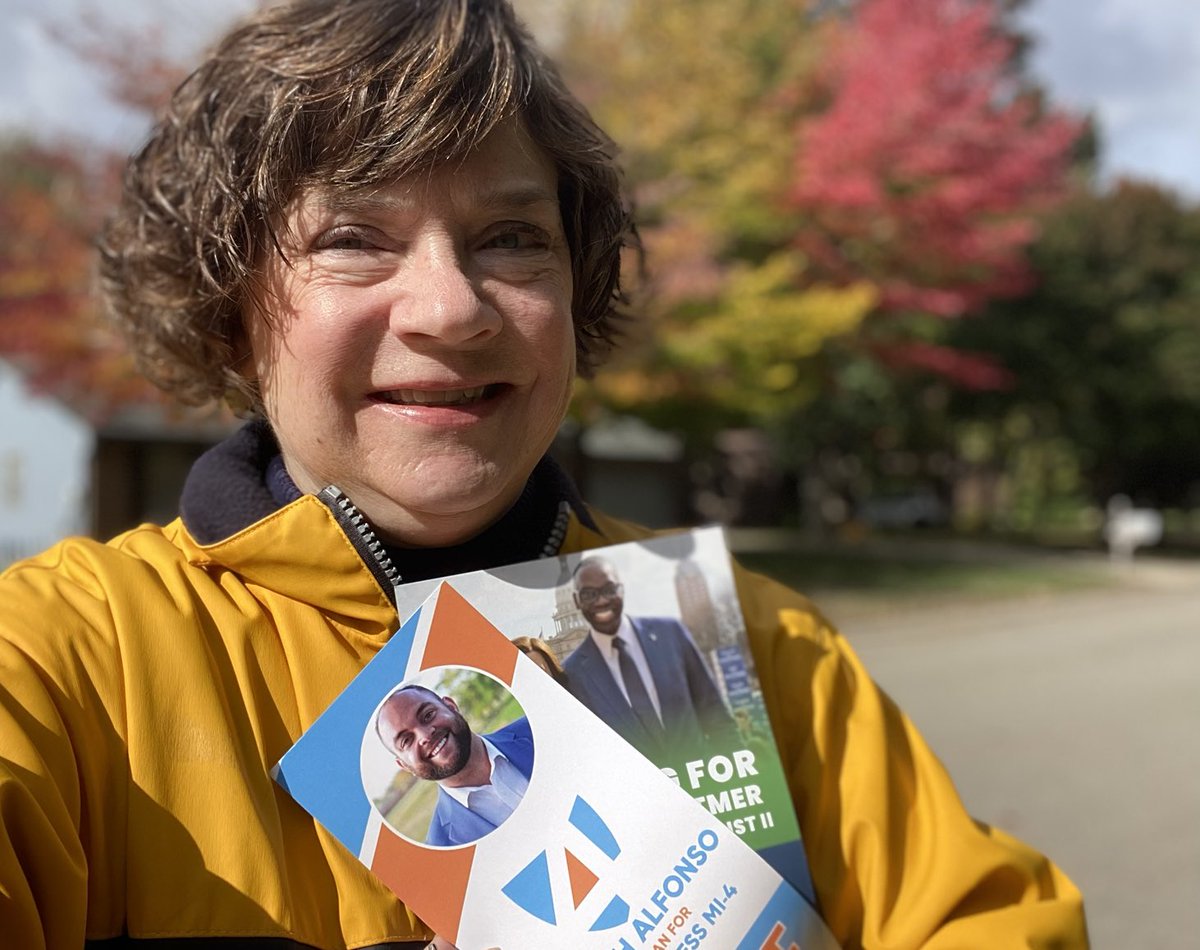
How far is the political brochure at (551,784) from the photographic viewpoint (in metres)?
1.16

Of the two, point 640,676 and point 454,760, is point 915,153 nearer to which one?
point 640,676

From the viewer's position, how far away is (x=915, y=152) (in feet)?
41.1

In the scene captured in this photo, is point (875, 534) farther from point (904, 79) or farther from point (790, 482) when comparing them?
point (904, 79)

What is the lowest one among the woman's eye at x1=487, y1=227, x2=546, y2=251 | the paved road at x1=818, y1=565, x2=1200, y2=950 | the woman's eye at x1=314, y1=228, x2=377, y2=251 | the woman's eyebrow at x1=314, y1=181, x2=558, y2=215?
the paved road at x1=818, y1=565, x2=1200, y2=950

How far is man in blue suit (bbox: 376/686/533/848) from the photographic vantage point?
3.86ft

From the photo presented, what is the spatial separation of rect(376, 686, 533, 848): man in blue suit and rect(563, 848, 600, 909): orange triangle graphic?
8 centimetres

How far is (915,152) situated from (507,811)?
12488 millimetres

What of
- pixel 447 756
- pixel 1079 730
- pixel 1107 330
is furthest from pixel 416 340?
pixel 1107 330

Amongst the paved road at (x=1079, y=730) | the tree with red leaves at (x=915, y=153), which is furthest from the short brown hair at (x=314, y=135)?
the tree with red leaves at (x=915, y=153)

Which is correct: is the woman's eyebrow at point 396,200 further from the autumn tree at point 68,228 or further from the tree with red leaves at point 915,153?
the tree with red leaves at point 915,153

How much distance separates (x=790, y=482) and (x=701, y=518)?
4.52m

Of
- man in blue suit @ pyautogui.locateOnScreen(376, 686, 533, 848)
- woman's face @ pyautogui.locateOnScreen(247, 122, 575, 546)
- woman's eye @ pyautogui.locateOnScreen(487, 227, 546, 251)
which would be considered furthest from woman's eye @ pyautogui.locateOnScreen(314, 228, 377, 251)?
man in blue suit @ pyautogui.locateOnScreen(376, 686, 533, 848)

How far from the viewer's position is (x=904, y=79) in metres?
12.5

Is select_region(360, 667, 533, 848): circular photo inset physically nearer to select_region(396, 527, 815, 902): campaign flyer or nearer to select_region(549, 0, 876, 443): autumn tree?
select_region(396, 527, 815, 902): campaign flyer
